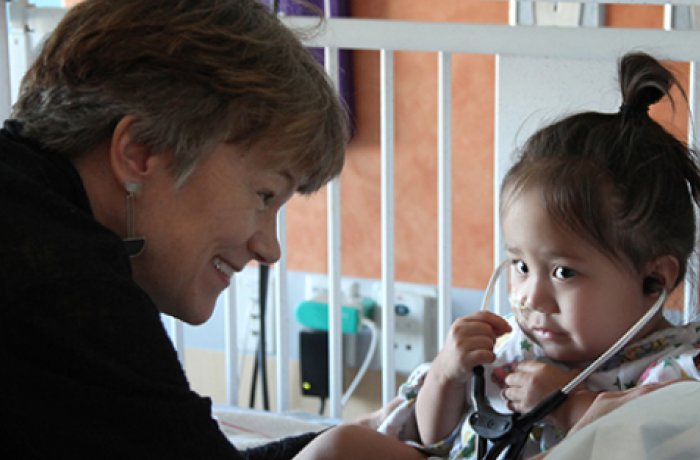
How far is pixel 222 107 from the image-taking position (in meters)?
0.92

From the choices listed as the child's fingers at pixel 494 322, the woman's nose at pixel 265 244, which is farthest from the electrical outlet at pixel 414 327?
the woman's nose at pixel 265 244

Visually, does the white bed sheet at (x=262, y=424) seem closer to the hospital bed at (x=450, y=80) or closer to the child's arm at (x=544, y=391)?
the hospital bed at (x=450, y=80)

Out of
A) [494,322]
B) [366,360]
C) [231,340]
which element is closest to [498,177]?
[494,322]

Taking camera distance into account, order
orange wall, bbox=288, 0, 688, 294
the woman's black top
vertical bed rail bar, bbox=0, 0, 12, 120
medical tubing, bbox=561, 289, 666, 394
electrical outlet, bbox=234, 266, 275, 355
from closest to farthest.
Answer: the woman's black top → medical tubing, bbox=561, 289, 666, 394 → vertical bed rail bar, bbox=0, 0, 12, 120 → orange wall, bbox=288, 0, 688, 294 → electrical outlet, bbox=234, 266, 275, 355

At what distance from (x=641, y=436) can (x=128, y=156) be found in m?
0.45

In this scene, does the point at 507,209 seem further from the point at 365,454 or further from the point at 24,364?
the point at 24,364

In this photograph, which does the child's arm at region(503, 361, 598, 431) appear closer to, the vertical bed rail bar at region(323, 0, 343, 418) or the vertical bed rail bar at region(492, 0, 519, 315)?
the vertical bed rail bar at region(492, 0, 519, 315)

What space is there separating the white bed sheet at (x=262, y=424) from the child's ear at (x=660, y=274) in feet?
2.01

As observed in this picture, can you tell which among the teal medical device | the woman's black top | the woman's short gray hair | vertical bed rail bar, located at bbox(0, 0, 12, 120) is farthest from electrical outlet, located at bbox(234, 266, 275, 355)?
the woman's black top

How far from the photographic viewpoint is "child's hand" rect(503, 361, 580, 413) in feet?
3.70

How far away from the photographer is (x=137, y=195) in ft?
3.00

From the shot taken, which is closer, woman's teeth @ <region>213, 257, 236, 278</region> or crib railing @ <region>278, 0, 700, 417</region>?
woman's teeth @ <region>213, 257, 236, 278</region>

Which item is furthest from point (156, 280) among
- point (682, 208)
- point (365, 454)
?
point (682, 208)

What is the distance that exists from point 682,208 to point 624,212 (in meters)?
0.07
